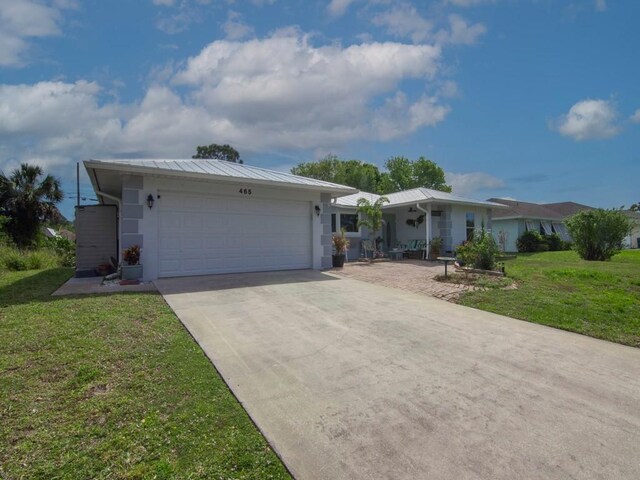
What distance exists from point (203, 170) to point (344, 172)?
3203 centimetres

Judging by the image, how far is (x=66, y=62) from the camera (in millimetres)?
10734

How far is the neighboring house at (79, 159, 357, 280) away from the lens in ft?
29.1

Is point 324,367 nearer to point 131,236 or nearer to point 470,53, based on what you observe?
point 131,236

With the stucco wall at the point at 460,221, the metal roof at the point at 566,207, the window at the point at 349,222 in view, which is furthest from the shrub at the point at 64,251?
the metal roof at the point at 566,207

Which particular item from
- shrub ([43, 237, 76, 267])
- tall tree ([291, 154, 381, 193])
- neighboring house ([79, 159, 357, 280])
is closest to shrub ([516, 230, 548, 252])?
neighboring house ([79, 159, 357, 280])

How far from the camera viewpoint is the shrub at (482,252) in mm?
10164

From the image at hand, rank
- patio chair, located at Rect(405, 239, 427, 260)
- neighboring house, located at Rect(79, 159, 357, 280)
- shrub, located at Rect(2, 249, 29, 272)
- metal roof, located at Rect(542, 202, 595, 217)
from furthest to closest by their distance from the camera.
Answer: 1. metal roof, located at Rect(542, 202, 595, 217)
2. patio chair, located at Rect(405, 239, 427, 260)
3. shrub, located at Rect(2, 249, 29, 272)
4. neighboring house, located at Rect(79, 159, 357, 280)

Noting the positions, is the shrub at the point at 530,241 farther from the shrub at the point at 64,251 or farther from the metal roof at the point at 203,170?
the shrub at the point at 64,251

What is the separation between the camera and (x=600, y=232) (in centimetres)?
1471

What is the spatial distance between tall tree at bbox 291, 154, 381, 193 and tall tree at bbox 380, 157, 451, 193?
1826mm

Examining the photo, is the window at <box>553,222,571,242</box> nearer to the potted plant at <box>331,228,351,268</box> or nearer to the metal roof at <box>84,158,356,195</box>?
the potted plant at <box>331,228,351,268</box>

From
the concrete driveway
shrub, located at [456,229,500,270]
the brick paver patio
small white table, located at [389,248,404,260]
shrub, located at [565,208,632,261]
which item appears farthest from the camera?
small white table, located at [389,248,404,260]

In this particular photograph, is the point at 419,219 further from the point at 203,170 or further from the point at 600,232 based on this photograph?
the point at 203,170

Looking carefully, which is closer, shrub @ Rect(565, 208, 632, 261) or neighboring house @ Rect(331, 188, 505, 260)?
shrub @ Rect(565, 208, 632, 261)
